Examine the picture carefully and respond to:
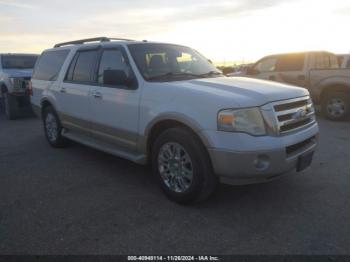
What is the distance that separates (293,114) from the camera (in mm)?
3701

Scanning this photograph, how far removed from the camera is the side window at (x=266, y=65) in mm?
9828

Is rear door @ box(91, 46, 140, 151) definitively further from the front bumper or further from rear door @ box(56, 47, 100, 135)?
the front bumper

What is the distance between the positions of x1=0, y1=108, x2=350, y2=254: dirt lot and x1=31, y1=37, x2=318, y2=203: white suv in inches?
15.9

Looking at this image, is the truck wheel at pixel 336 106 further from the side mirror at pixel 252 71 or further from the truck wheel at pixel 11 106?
the truck wheel at pixel 11 106

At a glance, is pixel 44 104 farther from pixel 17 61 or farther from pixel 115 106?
pixel 17 61

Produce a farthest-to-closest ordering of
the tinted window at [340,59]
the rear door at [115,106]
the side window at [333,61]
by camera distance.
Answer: the tinted window at [340,59] < the side window at [333,61] < the rear door at [115,106]

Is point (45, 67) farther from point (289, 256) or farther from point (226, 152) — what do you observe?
point (289, 256)

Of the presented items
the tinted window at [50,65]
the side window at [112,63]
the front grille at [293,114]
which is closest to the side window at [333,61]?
the front grille at [293,114]

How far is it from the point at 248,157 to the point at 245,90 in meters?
0.80

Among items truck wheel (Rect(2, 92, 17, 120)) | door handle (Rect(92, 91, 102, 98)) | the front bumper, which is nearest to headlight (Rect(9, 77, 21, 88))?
truck wheel (Rect(2, 92, 17, 120))

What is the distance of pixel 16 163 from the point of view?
5.67 m

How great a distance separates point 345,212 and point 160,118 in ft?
7.34

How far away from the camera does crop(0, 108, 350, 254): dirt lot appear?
3.05 m

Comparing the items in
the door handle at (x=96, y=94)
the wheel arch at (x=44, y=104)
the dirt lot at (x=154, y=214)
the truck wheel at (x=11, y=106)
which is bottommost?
the dirt lot at (x=154, y=214)
